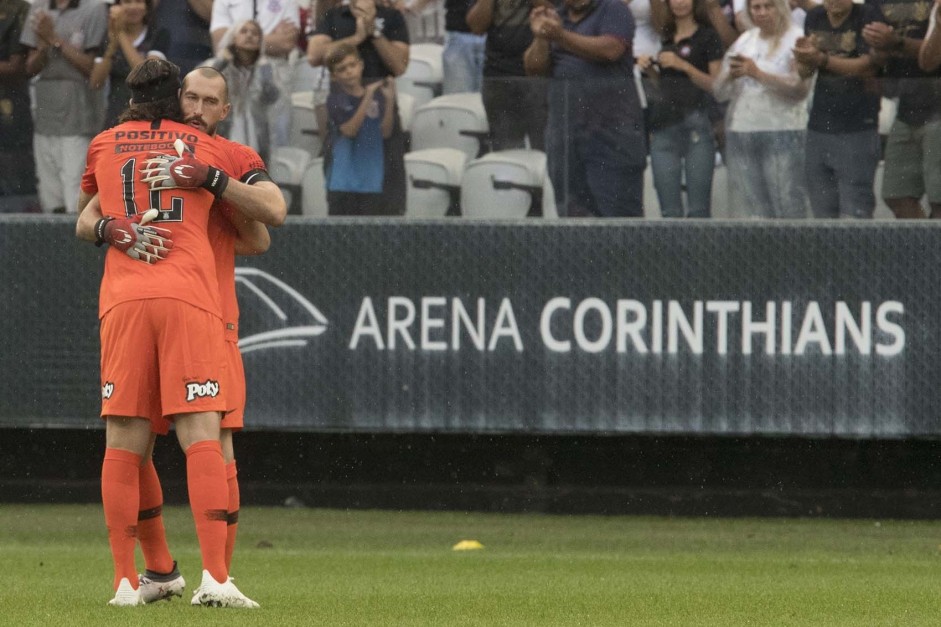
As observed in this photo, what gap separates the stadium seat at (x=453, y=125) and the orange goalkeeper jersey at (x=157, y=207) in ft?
12.4

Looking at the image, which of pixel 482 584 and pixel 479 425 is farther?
pixel 479 425

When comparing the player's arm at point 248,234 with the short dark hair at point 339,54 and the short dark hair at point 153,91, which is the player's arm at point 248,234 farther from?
the short dark hair at point 339,54

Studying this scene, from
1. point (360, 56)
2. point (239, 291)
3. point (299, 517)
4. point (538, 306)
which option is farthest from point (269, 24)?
point (299, 517)

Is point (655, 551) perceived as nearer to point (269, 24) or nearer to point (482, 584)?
point (482, 584)

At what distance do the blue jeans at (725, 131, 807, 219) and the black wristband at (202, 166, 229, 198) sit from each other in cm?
432

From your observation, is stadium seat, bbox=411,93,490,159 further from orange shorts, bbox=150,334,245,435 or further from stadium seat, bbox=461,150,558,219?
orange shorts, bbox=150,334,245,435

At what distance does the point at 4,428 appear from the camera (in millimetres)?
10117

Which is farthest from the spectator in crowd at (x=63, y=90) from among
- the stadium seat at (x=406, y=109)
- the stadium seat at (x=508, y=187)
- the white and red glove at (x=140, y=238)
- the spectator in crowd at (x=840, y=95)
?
the white and red glove at (x=140, y=238)

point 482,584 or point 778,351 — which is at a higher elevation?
point 778,351

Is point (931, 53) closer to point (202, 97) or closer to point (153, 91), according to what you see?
point (202, 97)

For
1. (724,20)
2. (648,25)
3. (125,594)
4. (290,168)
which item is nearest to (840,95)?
(724,20)

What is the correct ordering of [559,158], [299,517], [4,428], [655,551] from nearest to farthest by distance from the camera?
[655,551], [559,158], [299,517], [4,428]

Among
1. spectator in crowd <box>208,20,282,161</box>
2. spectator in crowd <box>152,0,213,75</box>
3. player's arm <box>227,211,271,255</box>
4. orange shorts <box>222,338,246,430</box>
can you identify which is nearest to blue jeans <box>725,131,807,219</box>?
spectator in crowd <box>208,20,282,161</box>

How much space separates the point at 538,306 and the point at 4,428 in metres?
3.50
